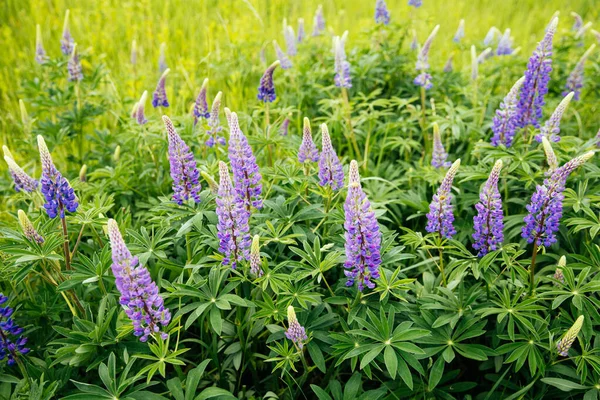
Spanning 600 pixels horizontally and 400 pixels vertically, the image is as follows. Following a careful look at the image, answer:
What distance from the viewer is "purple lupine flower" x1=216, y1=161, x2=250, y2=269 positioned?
76.2 inches

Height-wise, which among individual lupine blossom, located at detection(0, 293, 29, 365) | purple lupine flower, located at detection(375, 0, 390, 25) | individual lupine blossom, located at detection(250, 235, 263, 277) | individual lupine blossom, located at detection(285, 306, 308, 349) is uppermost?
purple lupine flower, located at detection(375, 0, 390, 25)

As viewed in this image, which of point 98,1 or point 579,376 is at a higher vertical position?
point 98,1

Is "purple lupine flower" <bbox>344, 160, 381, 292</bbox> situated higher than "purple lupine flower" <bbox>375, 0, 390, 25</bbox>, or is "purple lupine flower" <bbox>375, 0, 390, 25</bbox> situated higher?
"purple lupine flower" <bbox>375, 0, 390, 25</bbox>

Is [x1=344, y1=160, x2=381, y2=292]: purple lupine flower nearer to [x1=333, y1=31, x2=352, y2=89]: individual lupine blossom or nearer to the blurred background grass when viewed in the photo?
[x1=333, y1=31, x2=352, y2=89]: individual lupine blossom

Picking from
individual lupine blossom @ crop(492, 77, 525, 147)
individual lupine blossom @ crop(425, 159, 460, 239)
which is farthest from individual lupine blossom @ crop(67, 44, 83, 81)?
individual lupine blossom @ crop(492, 77, 525, 147)

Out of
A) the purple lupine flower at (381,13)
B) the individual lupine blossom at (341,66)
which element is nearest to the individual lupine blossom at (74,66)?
the individual lupine blossom at (341,66)

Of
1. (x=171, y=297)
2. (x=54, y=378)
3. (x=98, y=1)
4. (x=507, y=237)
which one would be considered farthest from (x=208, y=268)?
(x=98, y=1)

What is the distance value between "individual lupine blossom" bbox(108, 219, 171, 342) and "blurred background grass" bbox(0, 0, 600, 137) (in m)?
2.71

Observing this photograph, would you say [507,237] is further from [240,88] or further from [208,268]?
[240,88]

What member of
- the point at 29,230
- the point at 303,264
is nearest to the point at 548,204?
the point at 303,264

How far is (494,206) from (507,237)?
83 centimetres

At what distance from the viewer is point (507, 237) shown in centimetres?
280

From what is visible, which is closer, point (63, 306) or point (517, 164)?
point (63, 306)

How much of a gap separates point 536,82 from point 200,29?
423cm
